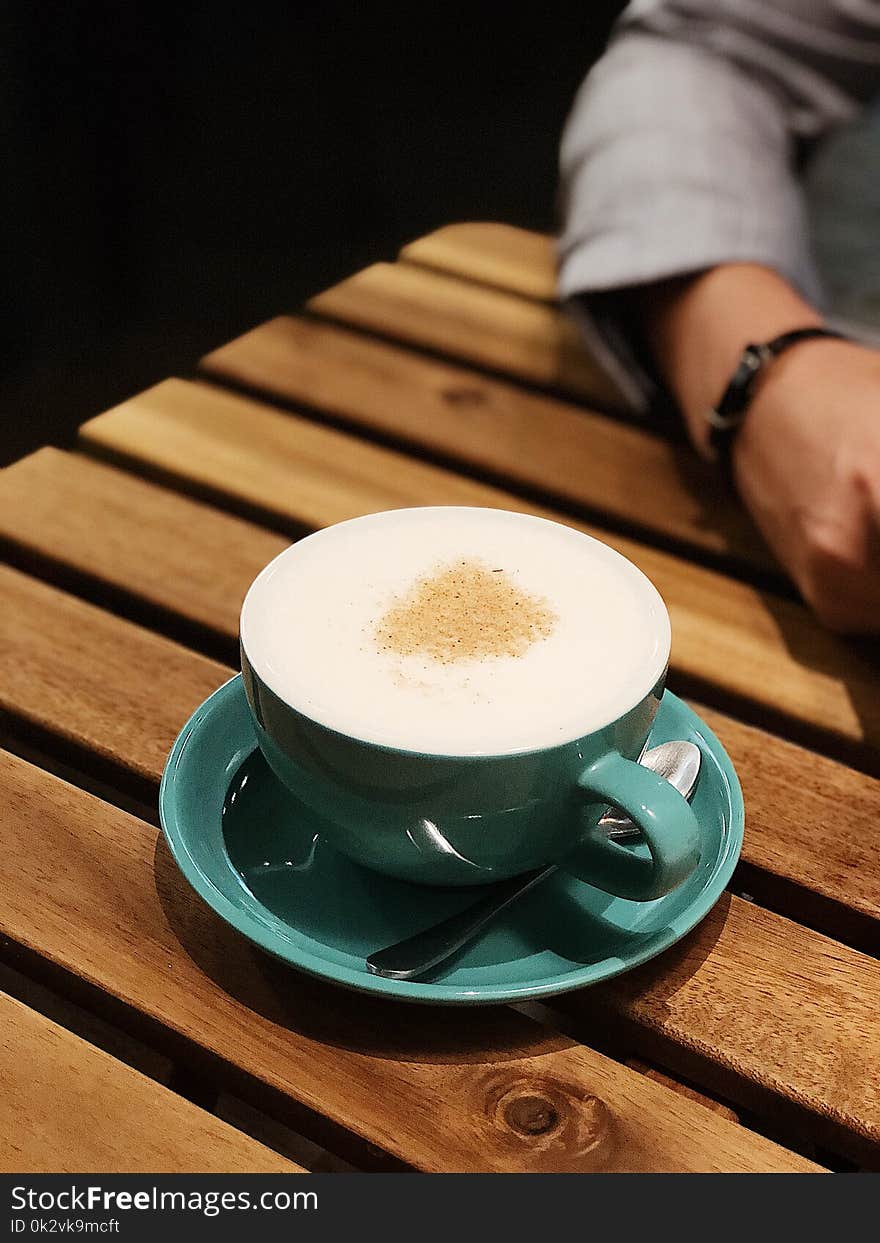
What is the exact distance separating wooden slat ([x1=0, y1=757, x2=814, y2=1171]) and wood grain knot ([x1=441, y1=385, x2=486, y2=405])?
1.47 feet

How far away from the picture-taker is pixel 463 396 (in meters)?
0.82

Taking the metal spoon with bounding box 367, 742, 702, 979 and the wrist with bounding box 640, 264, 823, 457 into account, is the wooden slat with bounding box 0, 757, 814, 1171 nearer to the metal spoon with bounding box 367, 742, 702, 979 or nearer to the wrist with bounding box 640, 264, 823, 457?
the metal spoon with bounding box 367, 742, 702, 979

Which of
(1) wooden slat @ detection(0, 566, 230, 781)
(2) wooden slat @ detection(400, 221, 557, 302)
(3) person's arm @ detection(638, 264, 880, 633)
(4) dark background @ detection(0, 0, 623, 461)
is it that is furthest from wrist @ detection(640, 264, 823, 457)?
(1) wooden slat @ detection(0, 566, 230, 781)

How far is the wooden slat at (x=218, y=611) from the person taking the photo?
473mm

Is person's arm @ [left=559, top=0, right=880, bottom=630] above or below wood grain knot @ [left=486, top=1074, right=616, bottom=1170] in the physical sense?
above

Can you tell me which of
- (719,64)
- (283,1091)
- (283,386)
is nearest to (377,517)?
(283,1091)

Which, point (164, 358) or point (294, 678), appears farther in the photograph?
point (164, 358)

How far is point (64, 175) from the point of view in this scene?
0.77 metres

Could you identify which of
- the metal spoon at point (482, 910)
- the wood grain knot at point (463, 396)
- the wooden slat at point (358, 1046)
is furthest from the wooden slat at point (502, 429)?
the wooden slat at point (358, 1046)

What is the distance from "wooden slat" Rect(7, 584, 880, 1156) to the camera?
385 mm

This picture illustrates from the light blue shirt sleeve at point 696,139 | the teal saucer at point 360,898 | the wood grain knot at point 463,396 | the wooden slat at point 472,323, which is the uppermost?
the light blue shirt sleeve at point 696,139

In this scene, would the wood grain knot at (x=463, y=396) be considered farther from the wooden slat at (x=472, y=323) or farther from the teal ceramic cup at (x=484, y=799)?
the teal ceramic cup at (x=484, y=799)

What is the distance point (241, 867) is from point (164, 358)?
1.62 ft
